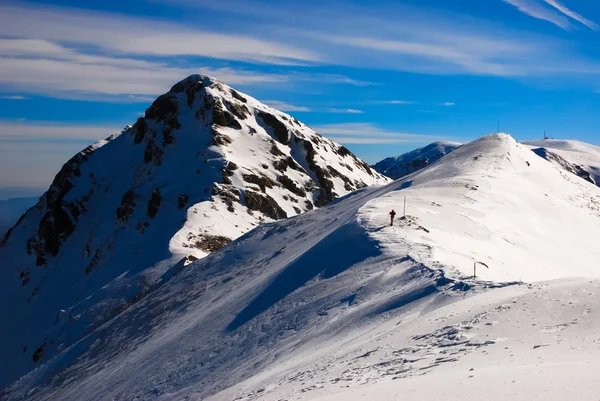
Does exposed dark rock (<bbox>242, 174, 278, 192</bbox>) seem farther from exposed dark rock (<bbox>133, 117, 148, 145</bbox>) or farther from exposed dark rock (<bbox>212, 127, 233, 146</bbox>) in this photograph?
exposed dark rock (<bbox>133, 117, 148, 145</bbox>)

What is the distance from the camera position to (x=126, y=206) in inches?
3371

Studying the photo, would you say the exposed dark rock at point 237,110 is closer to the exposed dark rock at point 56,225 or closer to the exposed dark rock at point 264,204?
the exposed dark rock at point 264,204

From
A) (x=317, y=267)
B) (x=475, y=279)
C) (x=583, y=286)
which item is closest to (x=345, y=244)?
(x=317, y=267)

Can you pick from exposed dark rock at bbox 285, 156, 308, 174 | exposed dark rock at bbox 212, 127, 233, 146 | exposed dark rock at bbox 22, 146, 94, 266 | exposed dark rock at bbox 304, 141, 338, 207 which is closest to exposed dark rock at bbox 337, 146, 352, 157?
exposed dark rock at bbox 304, 141, 338, 207

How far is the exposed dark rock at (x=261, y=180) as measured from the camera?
83125mm

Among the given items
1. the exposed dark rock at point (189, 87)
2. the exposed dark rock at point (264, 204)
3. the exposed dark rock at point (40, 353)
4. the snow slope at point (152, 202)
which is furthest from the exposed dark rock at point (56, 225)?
the exposed dark rock at point (40, 353)

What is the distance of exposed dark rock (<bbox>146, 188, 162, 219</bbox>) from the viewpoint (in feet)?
262

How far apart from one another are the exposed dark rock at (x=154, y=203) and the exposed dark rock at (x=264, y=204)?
13.7 m

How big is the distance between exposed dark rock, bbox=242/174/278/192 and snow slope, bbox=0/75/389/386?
0.26 meters

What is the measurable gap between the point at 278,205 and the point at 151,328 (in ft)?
167

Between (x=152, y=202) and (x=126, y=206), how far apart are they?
7.18 meters

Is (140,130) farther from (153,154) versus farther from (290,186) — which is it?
(290,186)

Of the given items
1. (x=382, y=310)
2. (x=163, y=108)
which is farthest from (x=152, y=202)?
(x=382, y=310)

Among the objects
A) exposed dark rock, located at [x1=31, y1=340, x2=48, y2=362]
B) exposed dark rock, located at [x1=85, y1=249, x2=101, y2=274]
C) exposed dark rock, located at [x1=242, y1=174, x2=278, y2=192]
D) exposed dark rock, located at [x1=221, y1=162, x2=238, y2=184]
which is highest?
exposed dark rock, located at [x1=221, y1=162, x2=238, y2=184]
